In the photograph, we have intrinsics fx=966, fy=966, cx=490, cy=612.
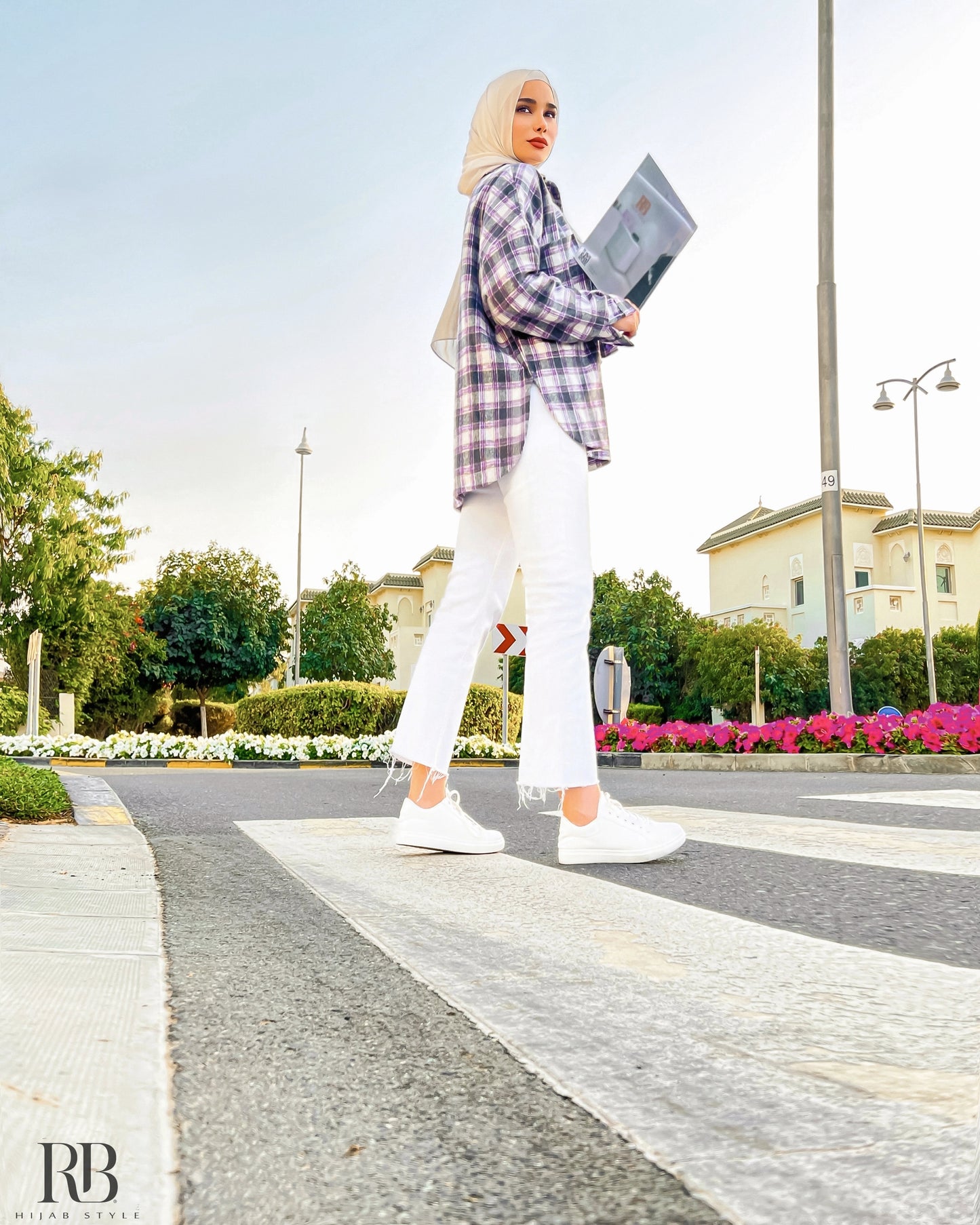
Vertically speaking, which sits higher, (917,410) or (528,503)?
(917,410)

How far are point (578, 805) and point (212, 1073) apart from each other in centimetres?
182

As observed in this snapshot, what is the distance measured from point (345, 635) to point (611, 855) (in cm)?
3827

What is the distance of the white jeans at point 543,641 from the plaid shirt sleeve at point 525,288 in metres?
0.21

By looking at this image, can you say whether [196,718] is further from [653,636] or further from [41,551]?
[653,636]

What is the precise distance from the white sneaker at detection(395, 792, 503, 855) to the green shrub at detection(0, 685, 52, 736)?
19.0 m

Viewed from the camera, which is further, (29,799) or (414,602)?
(414,602)

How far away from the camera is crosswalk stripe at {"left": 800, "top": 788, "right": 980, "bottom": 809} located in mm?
4484

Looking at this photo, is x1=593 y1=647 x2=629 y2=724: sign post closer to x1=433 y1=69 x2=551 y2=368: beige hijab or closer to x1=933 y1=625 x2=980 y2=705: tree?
x1=433 y1=69 x2=551 y2=368: beige hijab

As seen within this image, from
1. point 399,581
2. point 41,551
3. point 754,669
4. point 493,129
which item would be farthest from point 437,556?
point 493,129

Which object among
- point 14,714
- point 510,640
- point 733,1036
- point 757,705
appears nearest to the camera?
point 733,1036

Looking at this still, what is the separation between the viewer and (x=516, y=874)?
2.39 m

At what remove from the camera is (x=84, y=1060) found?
930 millimetres

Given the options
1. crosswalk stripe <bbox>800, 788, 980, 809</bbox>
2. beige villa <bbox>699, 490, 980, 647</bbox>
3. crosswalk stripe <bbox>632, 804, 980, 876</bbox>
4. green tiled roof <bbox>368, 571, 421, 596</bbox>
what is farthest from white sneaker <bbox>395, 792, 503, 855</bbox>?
green tiled roof <bbox>368, 571, 421, 596</bbox>

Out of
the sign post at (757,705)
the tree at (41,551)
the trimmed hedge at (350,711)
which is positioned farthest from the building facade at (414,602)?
the trimmed hedge at (350,711)
